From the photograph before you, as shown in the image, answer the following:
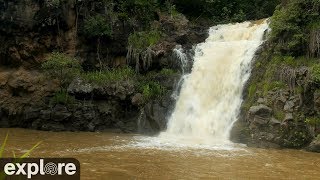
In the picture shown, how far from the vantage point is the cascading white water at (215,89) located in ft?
57.8

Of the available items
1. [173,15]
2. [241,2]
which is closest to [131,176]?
[173,15]

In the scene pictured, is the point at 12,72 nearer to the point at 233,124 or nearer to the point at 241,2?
the point at 233,124

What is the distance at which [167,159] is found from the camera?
12.2m

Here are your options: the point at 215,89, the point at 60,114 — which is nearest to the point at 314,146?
the point at 215,89

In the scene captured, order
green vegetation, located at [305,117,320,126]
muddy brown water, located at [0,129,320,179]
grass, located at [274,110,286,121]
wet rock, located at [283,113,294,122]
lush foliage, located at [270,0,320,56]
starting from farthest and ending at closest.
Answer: lush foliage, located at [270,0,320,56], grass, located at [274,110,286,121], wet rock, located at [283,113,294,122], green vegetation, located at [305,117,320,126], muddy brown water, located at [0,129,320,179]

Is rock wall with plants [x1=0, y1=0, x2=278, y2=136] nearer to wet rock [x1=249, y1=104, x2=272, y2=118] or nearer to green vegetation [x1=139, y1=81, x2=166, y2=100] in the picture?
green vegetation [x1=139, y1=81, x2=166, y2=100]

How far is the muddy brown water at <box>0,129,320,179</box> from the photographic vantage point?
10.7 metres

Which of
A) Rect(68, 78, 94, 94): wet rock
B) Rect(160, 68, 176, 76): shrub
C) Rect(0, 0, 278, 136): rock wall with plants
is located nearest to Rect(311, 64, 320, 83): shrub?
Rect(0, 0, 278, 136): rock wall with plants

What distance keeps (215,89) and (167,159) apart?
24.5 feet

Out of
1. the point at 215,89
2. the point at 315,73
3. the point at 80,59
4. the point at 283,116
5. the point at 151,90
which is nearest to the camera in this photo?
the point at 315,73

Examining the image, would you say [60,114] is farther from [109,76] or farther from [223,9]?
[223,9]

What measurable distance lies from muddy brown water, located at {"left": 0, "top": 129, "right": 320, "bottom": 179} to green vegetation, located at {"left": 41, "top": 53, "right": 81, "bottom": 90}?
15.1ft

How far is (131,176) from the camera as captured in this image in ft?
33.4

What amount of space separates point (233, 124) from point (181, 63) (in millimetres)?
4982
